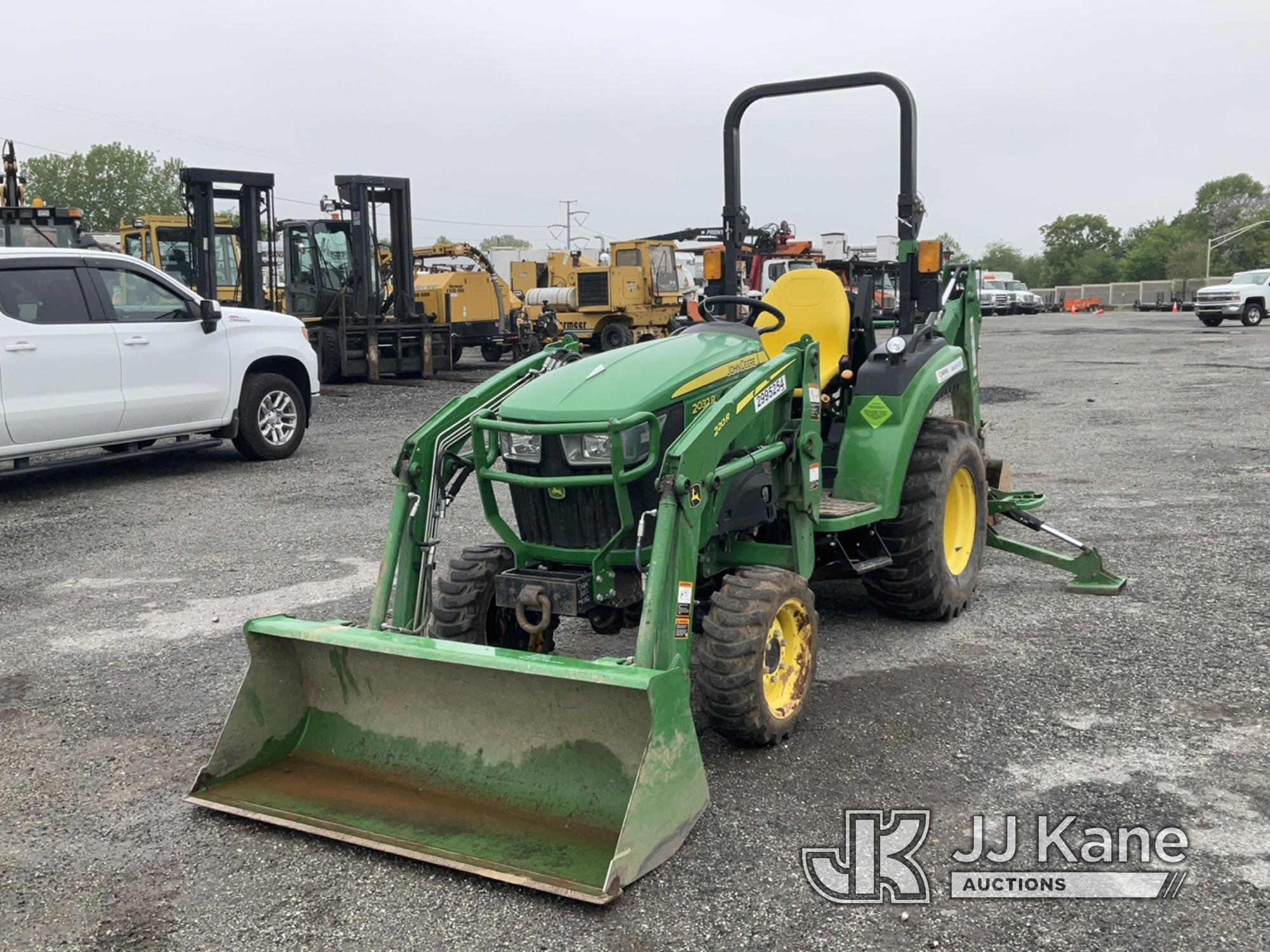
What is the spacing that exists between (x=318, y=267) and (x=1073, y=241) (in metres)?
109

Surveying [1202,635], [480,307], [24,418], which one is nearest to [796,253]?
[480,307]

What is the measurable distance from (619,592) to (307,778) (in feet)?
4.10

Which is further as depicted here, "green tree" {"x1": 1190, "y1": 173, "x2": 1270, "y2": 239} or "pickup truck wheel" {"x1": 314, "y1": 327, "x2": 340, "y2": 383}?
"green tree" {"x1": 1190, "y1": 173, "x2": 1270, "y2": 239}

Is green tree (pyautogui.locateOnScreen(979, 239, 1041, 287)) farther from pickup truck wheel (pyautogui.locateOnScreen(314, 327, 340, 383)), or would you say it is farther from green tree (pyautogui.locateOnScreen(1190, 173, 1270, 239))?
pickup truck wheel (pyautogui.locateOnScreen(314, 327, 340, 383))

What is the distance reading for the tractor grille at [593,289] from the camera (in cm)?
2597

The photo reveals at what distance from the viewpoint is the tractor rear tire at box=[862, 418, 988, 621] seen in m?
5.49

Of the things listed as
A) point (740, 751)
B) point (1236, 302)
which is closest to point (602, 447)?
point (740, 751)

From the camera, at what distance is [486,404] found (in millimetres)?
4840

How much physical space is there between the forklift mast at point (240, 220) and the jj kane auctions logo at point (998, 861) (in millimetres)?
15847

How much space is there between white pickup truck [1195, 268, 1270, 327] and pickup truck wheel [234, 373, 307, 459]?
95.5ft

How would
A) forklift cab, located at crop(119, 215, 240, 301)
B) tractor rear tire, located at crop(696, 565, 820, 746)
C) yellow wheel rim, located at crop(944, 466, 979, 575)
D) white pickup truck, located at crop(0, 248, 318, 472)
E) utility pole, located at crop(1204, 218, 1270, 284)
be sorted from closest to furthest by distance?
tractor rear tire, located at crop(696, 565, 820, 746)
yellow wheel rim, located at crop(944, 466, 979, 575)
white pickup truck, located at crop(0, 248, 318, 472)
forklift cab, located at crop(119, 215, 240, 301)
utility pole, located at crop(1204, 218, 1270, 284)

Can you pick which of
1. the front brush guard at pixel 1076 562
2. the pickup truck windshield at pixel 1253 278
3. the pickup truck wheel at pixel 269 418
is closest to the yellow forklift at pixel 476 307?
the pickup truck wheel at pixel 269 418

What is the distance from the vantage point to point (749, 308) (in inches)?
224

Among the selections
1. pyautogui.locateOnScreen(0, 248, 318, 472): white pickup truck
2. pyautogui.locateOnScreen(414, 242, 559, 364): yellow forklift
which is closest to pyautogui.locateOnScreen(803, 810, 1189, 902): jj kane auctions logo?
pyautogui.locateOnScreen(0, 248, 318, 472): white pickup truck
